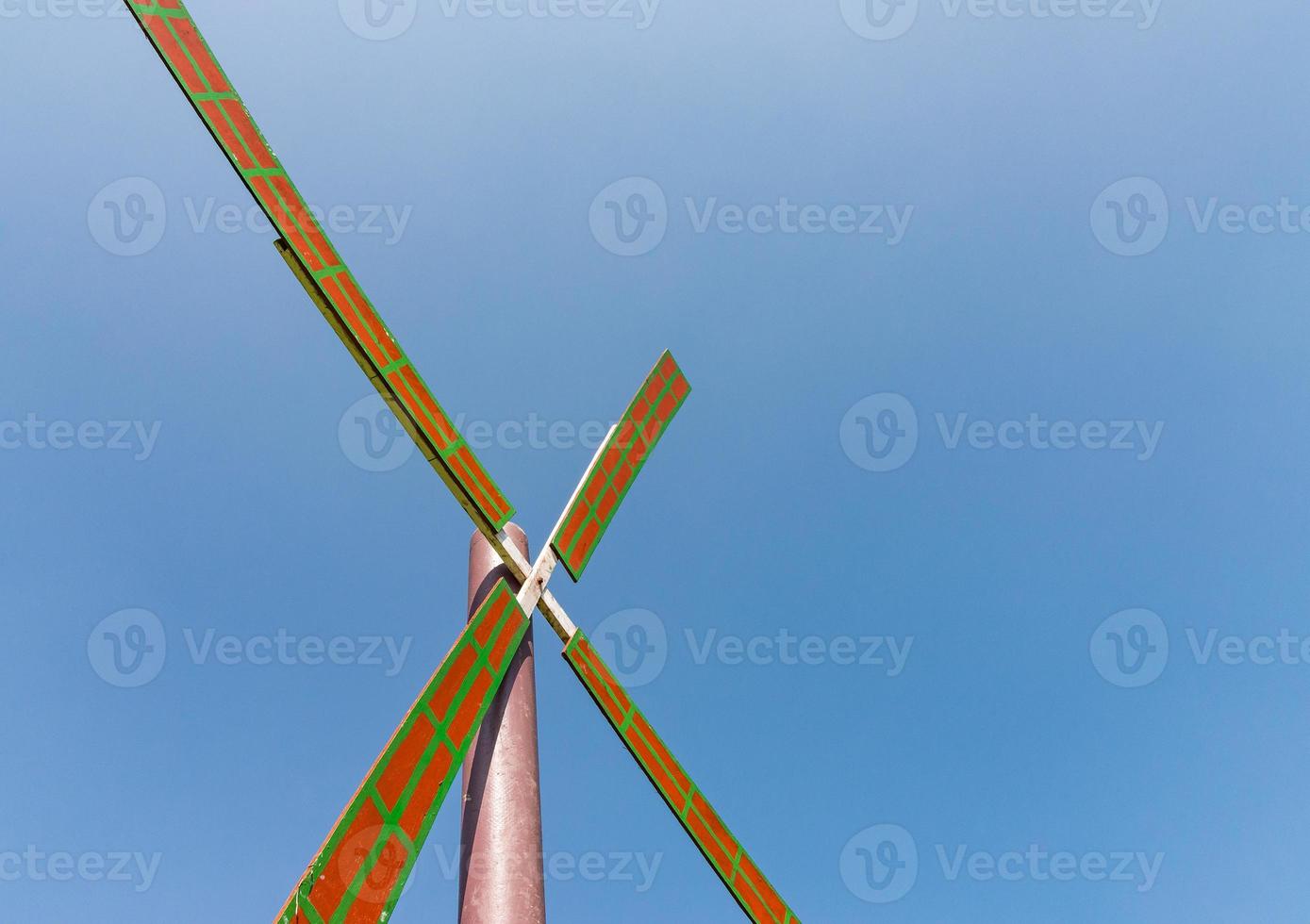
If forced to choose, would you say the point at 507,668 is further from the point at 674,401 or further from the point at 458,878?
the point at 674,401

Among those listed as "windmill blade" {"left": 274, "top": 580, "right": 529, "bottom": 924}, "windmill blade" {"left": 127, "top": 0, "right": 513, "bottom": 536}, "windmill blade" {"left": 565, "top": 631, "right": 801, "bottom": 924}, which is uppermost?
"windmill blade" {"left": 127, "top": 0, "right": 513, "bottom": 536}

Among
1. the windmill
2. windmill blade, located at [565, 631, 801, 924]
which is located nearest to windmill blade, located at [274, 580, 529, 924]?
the windmill

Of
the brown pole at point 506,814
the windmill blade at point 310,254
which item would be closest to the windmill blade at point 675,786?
the brown pole at point 506,814

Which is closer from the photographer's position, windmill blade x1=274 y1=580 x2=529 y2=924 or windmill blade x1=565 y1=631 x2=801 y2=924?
windmill blade x1=274 y1=580 x2=529 y2=924

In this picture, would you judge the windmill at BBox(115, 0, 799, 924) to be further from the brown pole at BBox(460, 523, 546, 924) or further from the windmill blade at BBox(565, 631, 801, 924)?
the brown pole at BBox(460, 523, 546, 924)

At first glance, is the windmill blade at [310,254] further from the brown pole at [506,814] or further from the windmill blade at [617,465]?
the brown pole at [506,814]

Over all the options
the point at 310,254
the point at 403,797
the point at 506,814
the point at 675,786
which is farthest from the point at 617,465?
the point at 403,797

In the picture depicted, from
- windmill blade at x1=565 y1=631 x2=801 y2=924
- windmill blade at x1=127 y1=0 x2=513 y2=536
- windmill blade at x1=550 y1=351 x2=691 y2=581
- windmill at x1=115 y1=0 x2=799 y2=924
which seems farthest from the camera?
windmill blade at x1=550 y1=351 x2=691 y2=581
